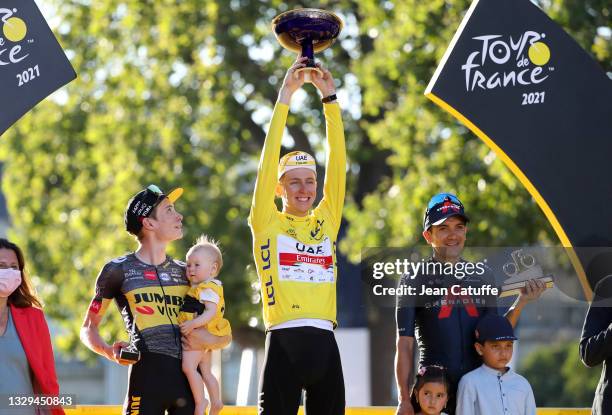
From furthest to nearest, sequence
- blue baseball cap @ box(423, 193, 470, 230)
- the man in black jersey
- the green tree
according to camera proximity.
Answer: the green tree → blue baseball cap @ box(423, 193, 470, 230) → the man in black jersey

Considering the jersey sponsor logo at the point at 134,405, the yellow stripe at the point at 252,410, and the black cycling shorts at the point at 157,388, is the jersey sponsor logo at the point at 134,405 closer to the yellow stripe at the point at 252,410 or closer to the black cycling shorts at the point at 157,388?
the black cycling shorts at the point at 157,388

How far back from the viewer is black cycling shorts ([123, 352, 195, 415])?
17.9ft

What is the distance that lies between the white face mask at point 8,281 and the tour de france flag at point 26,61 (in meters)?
0.81

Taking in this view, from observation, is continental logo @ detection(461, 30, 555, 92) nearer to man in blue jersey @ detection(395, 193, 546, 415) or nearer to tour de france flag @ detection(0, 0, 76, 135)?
man in blue jersey @ detection(395, 193, 546, 415)

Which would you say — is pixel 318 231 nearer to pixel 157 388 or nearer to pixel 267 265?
pixel 267 265

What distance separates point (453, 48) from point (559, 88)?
0.63 m

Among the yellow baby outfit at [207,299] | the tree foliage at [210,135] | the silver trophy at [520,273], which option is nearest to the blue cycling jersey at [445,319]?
the silver trophy at [520,273]

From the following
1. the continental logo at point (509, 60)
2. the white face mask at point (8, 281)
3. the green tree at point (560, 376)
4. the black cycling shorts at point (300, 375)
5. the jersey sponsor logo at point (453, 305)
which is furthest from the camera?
the green tree at point (560, 376)

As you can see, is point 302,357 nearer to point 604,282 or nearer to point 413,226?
→ point 604,282

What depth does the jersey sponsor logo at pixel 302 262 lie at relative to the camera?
217 inches

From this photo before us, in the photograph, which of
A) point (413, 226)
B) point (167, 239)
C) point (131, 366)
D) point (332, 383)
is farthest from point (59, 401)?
point (413, 226)

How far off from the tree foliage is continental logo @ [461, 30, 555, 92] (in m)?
6.89

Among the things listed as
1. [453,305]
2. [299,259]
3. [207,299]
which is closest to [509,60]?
[453,305]

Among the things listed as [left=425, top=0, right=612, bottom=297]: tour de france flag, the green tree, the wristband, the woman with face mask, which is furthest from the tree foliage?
the green tree
